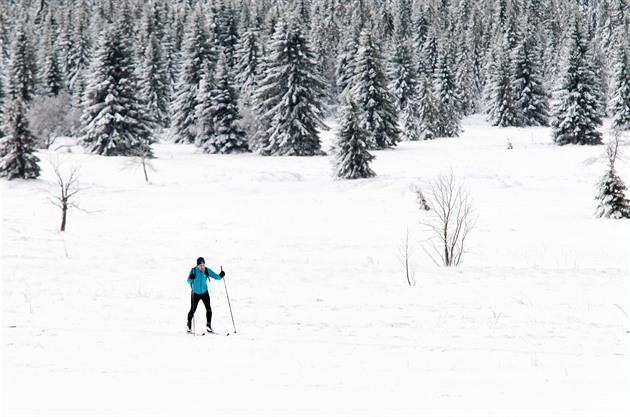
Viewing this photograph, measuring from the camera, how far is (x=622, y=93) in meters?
59.5

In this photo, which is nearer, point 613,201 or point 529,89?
point 613,201

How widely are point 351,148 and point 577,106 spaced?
24.3 metres

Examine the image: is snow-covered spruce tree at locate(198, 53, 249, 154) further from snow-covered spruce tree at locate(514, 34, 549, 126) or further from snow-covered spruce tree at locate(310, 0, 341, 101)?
snow-covered spruce tree at locate(514, 34, 549, 126)

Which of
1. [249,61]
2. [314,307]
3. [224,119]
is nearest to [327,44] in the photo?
[249,61]

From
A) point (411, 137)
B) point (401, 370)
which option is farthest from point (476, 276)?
point (411, 137)

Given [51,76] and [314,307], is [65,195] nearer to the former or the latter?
[314,307]

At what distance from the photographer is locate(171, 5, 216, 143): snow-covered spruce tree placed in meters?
62.0

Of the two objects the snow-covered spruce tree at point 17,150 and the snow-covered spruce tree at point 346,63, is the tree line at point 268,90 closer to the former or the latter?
the snow-covered spruce tree at point 17,150

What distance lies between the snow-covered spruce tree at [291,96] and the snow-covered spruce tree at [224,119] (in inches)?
112

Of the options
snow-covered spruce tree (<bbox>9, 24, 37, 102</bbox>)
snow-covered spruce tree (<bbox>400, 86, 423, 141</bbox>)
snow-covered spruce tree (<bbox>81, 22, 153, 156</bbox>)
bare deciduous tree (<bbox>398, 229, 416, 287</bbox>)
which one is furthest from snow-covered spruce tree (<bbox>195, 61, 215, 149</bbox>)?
bare deciduous tree (<bbox>398, 229, 416, 287</bbox>)

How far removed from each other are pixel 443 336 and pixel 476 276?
709 cm

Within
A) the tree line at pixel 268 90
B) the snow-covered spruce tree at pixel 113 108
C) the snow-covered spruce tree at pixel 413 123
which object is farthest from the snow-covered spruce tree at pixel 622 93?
the snow-covered spruce tree at pixel 113 108

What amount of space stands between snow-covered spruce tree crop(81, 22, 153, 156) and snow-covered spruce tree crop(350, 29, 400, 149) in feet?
64.8

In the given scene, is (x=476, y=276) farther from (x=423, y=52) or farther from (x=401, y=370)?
(x=423, y=52)
